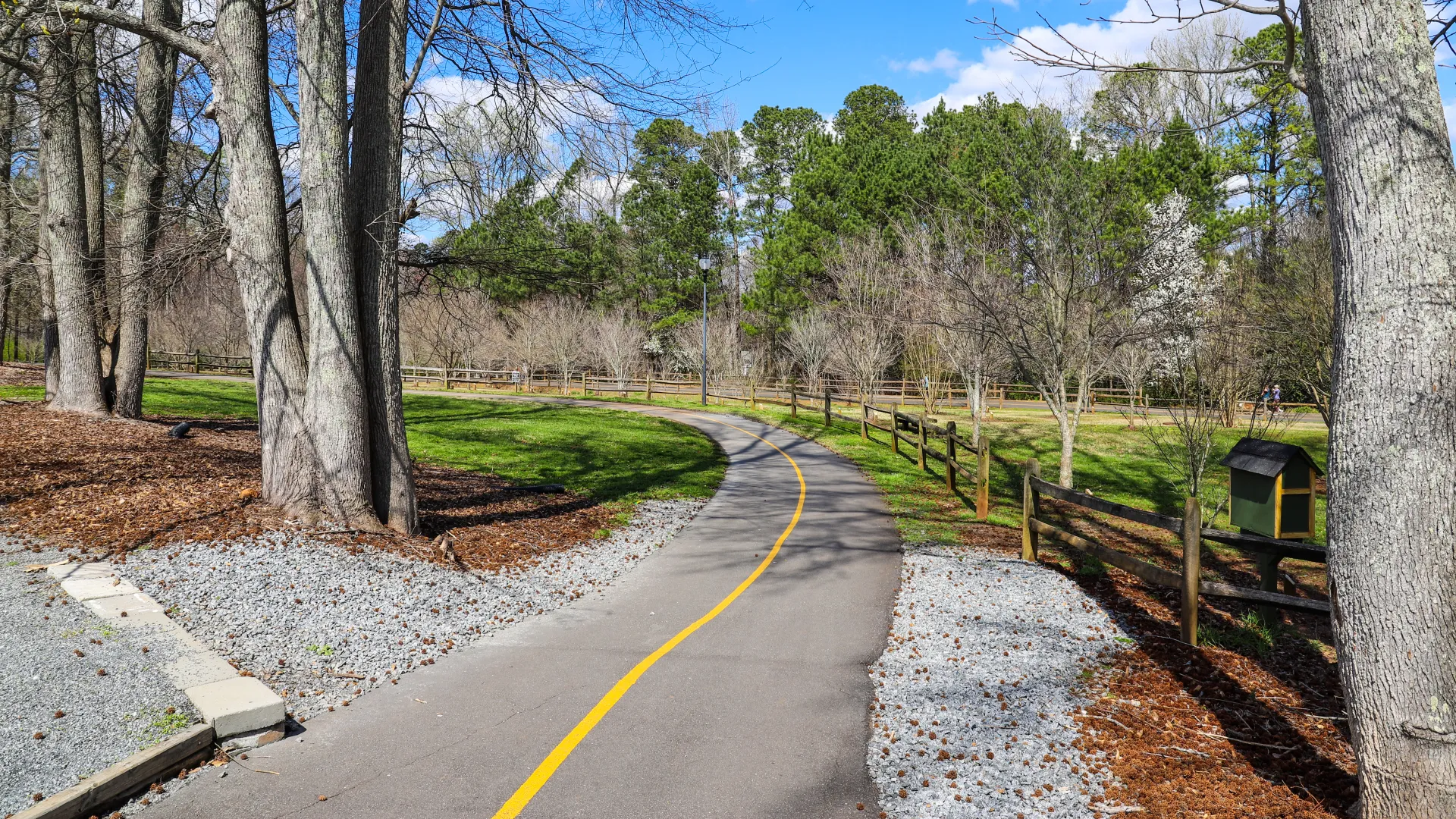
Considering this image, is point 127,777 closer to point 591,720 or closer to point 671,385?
point 591,720

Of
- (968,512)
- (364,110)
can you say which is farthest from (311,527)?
(968,512)

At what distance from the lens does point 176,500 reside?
841 cm

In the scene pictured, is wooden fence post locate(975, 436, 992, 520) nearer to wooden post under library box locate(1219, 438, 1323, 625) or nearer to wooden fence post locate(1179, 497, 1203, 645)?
wooden post under library box locate(1219, 438, 1323, 625)

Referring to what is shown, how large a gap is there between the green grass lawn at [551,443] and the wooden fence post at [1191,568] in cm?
871

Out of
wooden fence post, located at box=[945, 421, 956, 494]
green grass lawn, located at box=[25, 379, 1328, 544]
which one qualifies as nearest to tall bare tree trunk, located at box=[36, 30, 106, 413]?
green grass lawn, located at box=[25, 379, 1328, 544]

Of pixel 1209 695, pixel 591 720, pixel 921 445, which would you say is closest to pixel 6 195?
pixel 591 720

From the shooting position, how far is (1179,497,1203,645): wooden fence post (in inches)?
247

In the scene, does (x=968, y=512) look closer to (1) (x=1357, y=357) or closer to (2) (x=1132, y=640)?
(2) (x=1132, y=640)

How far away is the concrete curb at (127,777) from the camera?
3.73 metres

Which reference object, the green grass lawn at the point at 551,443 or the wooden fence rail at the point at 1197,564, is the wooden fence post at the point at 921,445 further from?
the wooden fence rail at the point at 1197,564

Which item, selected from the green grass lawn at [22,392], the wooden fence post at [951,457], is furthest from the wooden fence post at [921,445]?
the green grass lawn at [22,392]

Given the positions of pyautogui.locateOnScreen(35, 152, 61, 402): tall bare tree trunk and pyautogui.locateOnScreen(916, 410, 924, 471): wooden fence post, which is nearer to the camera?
pyautogui.locateOnScreen(35, 152, 61, 402): tall bare tree trunk

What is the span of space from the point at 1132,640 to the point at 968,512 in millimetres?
6529

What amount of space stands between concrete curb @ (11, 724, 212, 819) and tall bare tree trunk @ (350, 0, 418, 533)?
4.24 m
